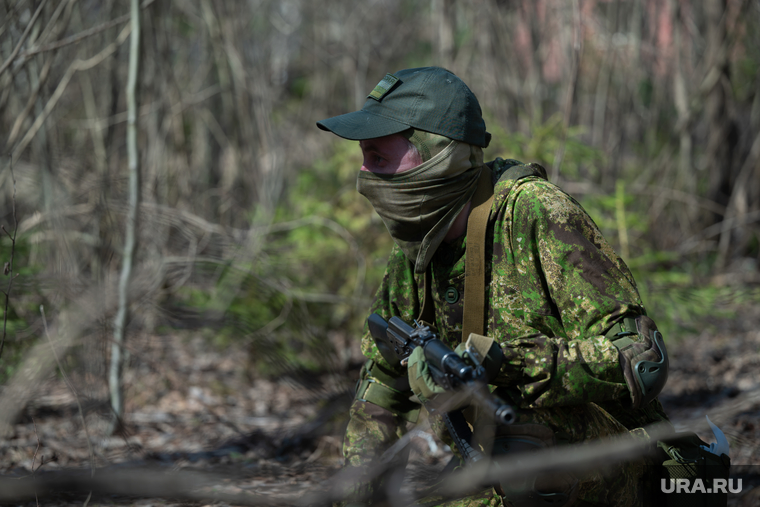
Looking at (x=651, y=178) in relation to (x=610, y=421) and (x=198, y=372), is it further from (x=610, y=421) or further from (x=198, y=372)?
(x=610, y=421)

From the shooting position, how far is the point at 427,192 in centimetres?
192

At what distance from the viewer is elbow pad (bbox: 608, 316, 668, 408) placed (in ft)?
5.38

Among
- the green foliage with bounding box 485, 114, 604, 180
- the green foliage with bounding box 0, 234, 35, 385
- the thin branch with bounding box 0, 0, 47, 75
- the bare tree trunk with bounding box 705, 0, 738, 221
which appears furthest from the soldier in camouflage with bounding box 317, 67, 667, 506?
the bare tree trunk with bounding box 705, 0, 738, 221

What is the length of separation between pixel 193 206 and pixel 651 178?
502cm

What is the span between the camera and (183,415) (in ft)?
13.8

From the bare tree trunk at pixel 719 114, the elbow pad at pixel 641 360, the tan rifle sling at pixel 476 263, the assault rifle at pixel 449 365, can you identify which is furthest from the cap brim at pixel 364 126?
the bare tree trunk at pixel 719 114

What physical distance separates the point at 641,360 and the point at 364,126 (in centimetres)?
105

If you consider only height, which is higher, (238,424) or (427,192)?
(427,192)

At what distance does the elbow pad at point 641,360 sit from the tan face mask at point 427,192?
24.5 inches

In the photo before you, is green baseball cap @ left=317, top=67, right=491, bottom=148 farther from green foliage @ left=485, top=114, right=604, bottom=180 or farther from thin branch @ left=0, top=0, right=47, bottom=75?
green foliage @ left=485, top=114, right=604, bottom=180

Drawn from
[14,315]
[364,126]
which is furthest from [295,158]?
[364,126]

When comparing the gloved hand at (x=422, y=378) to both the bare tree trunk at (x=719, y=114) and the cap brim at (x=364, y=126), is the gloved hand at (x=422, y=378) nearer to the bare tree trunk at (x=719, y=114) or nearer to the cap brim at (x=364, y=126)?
the cap brim at (x=364, y=126)

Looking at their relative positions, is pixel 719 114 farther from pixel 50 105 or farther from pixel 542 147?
pixel 50 105

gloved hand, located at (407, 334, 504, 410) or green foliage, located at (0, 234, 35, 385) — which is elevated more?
gloved hand, located at (407, 334, 504, 410)
